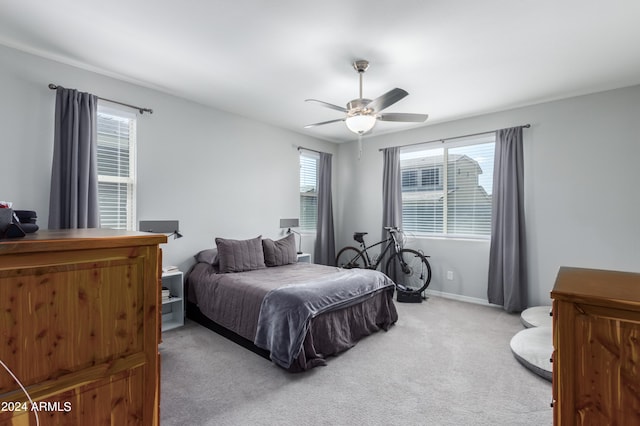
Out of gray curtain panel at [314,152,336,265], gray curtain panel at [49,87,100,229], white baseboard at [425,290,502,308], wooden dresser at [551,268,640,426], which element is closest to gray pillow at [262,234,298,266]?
gray curtain panel at [314,152,336,265]

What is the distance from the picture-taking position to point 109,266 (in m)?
1.08

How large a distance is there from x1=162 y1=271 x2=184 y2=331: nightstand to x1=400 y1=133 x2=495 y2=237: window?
3650 millimetres

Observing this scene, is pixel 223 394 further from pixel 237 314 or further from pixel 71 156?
pixel 71 156

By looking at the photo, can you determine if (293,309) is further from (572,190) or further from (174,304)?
(572,190)

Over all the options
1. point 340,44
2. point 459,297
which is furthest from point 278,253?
point 459,297

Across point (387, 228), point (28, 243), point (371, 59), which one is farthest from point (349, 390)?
point (387, 228)

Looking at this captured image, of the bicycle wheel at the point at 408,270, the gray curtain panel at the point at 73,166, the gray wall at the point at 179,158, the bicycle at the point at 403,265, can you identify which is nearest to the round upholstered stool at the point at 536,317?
the bicycle at the point at 403,265

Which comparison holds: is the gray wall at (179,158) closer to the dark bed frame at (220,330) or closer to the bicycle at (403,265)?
the dark bed frame at (220,330)

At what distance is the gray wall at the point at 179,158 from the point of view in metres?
2.66

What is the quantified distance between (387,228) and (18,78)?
15.6ft

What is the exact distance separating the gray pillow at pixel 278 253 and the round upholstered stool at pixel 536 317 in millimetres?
2945

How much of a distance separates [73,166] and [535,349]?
453 cm

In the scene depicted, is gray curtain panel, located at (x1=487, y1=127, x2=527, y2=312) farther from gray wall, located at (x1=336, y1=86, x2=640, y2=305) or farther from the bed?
the bed

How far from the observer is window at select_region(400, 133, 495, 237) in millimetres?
4441
